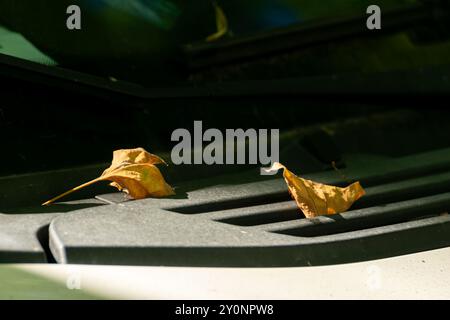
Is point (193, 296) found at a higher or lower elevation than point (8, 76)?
lower

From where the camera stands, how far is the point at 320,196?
7.73ft

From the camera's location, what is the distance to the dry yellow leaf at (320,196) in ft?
7.70

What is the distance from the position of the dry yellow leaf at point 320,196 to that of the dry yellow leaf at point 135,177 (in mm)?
276

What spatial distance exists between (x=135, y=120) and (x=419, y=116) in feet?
2.87

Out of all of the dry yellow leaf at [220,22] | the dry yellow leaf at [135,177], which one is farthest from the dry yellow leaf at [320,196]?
the dry yellow leaf at [220,22]

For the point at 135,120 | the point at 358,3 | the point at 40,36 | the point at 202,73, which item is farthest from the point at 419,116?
the point at 40,36

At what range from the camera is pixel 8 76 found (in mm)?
2428

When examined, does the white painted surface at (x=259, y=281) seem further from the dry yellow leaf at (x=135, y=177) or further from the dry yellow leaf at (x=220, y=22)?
the dry yellow leaf at (x=220, y=22)

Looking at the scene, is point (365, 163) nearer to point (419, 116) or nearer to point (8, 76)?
point (419, 116)

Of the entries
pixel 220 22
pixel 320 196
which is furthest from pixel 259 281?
pixel 220 22

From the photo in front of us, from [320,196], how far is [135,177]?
41 centimetres

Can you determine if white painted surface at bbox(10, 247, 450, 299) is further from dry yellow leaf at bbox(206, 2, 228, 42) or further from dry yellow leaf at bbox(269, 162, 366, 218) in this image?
dry yellow leaf at bbox(206, 2, 228, 42)

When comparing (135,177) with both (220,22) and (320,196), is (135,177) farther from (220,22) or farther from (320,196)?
(220,22)

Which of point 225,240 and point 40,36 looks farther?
point 40,36
